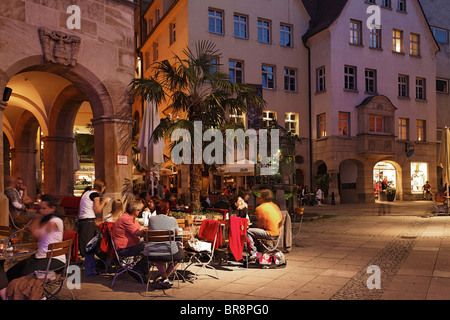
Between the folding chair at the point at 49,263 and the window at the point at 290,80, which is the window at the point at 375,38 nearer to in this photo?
the window at the point at 290,80

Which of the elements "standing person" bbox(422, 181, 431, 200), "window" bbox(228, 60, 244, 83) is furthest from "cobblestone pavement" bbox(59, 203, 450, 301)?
"standing person" bbox(422, 181, 431, 200)

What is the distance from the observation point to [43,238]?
5.59 m

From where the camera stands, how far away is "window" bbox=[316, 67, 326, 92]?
2908 centimetres

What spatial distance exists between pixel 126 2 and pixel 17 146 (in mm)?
8286

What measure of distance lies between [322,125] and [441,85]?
1284cm

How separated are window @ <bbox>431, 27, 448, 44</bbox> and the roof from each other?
10.6m

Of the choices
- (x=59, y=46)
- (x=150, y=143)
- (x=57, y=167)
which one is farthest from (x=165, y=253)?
(x=57, y=167)

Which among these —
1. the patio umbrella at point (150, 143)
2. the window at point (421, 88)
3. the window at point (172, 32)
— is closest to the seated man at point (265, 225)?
the patio umbrella at point (150, 143)

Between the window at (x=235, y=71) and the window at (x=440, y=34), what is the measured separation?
60.0ft

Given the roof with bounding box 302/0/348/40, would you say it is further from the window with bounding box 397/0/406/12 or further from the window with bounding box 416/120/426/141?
the window with bounding box 416/120/426/141

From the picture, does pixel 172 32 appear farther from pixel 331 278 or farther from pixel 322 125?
pixel 331 278

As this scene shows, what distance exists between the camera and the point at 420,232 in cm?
1259
